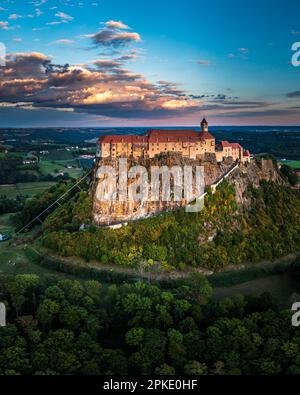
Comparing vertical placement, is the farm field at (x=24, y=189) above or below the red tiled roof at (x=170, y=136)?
below

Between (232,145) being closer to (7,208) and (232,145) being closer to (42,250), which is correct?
(42,250)

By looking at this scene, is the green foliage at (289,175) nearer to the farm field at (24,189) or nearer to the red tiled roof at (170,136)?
the red tiled roof at (170,136)

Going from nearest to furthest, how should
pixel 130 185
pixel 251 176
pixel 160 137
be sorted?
pixel 130 185 < pixel 160 137 < pixel 251 176

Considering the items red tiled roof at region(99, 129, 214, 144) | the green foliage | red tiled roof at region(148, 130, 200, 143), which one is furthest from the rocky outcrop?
red tiled roof at region(148, 130, 200, 143)

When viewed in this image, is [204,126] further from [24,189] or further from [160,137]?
[24,189]

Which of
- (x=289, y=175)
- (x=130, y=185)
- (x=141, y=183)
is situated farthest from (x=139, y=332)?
(x=289, y=175)

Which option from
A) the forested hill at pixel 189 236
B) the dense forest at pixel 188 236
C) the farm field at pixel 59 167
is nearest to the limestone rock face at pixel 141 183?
the forested hill at pixel 189 236
